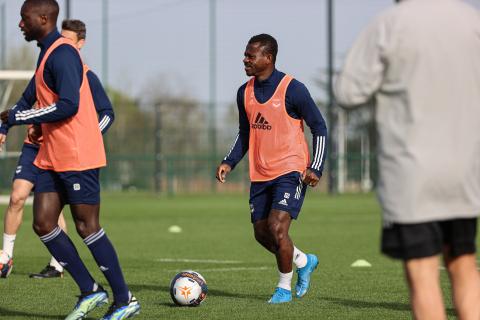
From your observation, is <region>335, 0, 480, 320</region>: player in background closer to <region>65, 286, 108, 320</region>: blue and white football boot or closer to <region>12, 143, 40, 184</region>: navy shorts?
<region>65, 286, 108, 320</region>: blue and white football boot

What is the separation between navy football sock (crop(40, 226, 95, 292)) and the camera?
7.64 m

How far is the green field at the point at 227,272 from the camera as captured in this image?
848cm

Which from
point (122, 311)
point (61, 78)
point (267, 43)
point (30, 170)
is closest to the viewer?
point (61, 78)

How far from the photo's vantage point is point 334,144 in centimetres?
3969

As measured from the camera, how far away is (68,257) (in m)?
7.67

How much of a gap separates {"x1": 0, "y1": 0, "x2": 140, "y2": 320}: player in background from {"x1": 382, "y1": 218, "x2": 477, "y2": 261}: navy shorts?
256 cm

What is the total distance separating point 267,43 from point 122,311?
2.91 metres

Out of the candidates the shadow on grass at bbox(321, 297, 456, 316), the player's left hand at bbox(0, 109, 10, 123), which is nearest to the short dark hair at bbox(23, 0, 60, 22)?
the player's left hand at bbox(0, 109, 10, 123)

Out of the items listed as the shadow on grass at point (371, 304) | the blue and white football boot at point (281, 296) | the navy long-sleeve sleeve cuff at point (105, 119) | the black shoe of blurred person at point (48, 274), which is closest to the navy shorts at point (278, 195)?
the blue and white football boot at point (281, 296)

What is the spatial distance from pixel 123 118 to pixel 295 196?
3199 cm

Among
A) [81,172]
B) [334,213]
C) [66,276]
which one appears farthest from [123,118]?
[81,172]

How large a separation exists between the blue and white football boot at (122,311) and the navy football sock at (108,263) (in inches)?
1.3

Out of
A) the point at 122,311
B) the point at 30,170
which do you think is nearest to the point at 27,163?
the point at 30,170

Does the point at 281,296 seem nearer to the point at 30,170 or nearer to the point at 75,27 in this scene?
the point at 30,170
